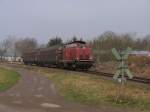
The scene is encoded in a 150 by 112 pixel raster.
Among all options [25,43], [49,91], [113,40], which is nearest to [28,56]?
[113,40]

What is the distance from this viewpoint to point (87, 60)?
44.2 m

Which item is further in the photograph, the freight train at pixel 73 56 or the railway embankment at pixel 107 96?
the freight train at pixel 73 56

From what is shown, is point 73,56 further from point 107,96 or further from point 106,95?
point 107,96

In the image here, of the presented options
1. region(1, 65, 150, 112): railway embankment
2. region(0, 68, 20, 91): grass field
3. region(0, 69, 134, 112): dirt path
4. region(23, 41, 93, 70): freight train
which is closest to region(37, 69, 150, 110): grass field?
region(1, 65, 150, 112): railway embankment

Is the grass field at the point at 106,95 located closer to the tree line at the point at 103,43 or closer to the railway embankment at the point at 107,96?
the railway embankment at the point at 107,96

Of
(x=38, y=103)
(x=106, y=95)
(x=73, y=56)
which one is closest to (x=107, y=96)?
(x=106, y=95)

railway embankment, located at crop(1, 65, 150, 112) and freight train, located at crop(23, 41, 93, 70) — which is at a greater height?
freight train, located at crop(23, 41, 93, 70)

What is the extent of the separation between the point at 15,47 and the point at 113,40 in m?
94.9

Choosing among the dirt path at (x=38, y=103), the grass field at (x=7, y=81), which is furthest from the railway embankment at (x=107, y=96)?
the grass field at (x=7, y=81)

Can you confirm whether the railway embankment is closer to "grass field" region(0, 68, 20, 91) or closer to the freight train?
"grass field" region(0, 68, 20, 91)

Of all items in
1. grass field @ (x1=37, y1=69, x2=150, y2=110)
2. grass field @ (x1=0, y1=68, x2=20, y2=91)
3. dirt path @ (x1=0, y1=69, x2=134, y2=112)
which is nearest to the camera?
dirt path @ (x1=0, y1=69, x2=134, y2=112)

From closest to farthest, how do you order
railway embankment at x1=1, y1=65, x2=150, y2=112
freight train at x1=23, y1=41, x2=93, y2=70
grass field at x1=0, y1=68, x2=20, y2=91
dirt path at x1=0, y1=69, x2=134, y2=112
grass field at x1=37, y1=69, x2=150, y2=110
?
dirt path at x1=0, y1=69, x2=134, y2=112, railway embankment at x1=1, y1=65, x2=150, y2=112, grass field at x1=37, y1=69, x2=150, y2=110, grass field at x1=0, y1=68, x2=20, y2=91, freight train at x1=23, y1=41, x2=93, y2=70

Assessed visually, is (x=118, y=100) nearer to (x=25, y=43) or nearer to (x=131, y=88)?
(x=131, y=88)

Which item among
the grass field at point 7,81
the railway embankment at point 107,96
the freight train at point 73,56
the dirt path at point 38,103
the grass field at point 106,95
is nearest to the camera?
the dirt path at point 38,103
